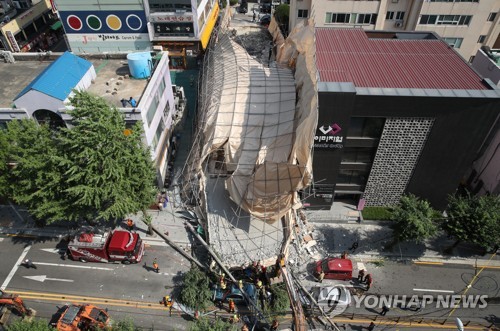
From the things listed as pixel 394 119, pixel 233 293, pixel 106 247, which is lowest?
pixel 233 293

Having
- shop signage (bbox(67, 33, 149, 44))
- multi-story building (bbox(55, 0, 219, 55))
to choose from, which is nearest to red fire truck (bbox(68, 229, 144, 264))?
multi-story building (bbox(55, 0, 219, 55))

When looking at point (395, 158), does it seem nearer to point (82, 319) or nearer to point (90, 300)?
point (82, 319)

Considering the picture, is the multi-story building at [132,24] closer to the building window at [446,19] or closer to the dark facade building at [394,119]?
the dark facade building at [394,119]

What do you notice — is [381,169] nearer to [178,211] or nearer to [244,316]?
[244,316]

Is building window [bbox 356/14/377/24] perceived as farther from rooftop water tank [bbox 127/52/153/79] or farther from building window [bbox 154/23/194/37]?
rooftop water tank [bbox 127/52/153/79]

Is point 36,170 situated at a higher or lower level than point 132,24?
lower

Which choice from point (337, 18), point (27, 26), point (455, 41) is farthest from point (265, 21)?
point (27, 26)

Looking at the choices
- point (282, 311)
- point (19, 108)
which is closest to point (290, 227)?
point (282, 311)
